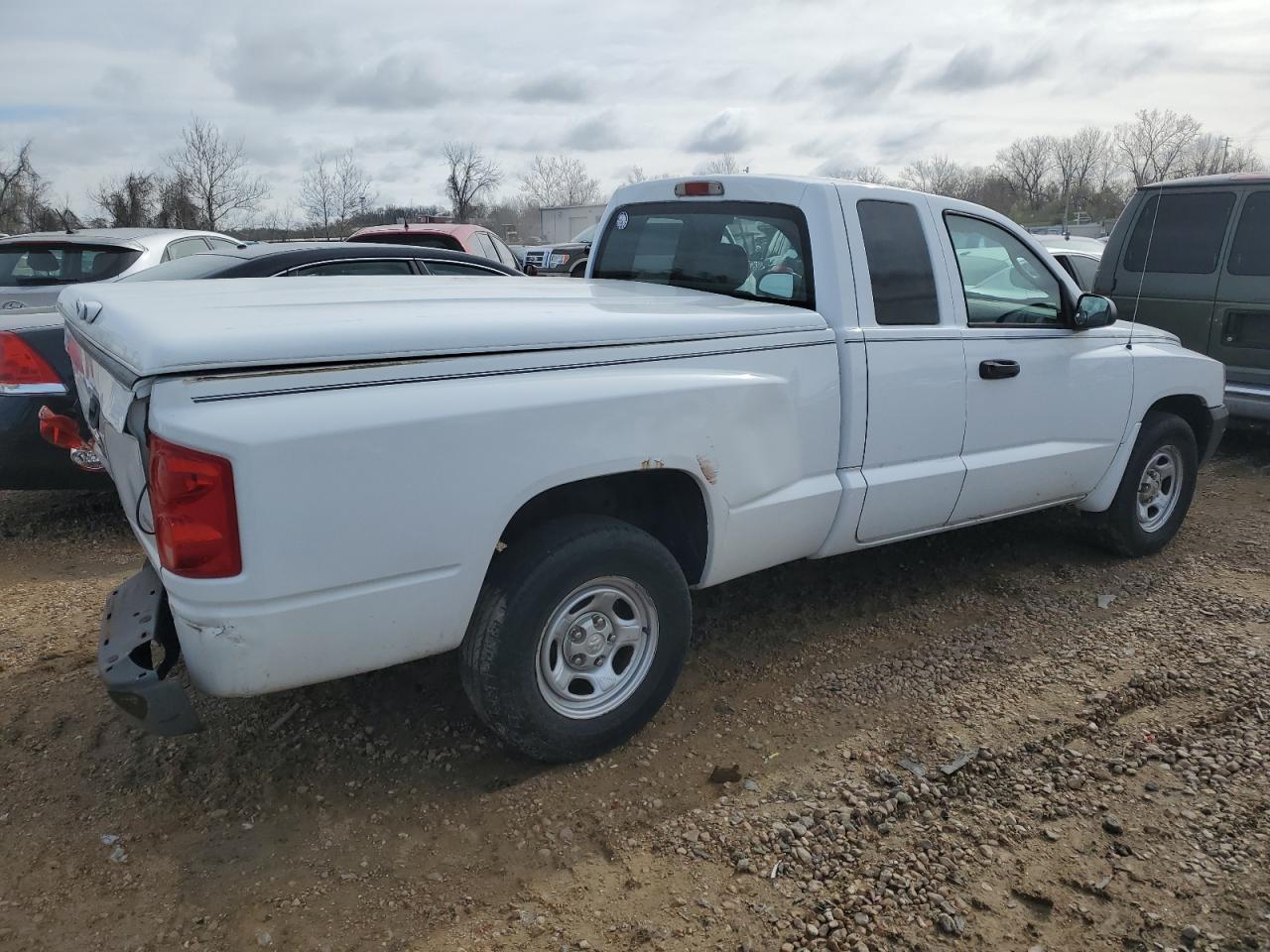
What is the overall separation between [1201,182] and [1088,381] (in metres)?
3.73

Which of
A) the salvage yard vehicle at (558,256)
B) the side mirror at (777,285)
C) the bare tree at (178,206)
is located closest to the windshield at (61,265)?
the side mirror at (777,285)

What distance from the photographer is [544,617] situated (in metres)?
2.97

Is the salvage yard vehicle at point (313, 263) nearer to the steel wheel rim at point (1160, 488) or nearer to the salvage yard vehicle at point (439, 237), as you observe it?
the salvage yard vehicle at point (439, 237)

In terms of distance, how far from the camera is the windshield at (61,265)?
713 cm

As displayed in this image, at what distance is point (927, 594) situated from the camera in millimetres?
4781

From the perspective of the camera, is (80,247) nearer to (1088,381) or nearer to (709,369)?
(709,369)

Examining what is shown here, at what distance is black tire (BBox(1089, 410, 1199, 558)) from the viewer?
201 inches

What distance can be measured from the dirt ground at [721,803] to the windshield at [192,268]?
2.06 meters

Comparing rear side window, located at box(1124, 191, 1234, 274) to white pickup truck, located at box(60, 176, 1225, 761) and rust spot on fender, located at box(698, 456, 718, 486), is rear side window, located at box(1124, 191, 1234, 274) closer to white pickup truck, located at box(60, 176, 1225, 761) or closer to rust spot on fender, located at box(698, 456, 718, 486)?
white pickup truck, located at box(60, 176, 1225, 761)

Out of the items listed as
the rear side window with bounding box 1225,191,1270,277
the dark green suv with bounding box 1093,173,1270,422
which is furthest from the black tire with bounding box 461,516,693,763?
the rear side window with bounding box 1225,191,1270,277

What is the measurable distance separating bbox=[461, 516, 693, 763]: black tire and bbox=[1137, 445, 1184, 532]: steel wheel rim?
3.29 metres

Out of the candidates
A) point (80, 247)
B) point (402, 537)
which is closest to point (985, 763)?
point (402, 537)

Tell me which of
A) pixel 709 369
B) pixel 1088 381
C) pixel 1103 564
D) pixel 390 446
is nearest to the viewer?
pixel 390 446

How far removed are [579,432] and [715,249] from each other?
1.67 meters
